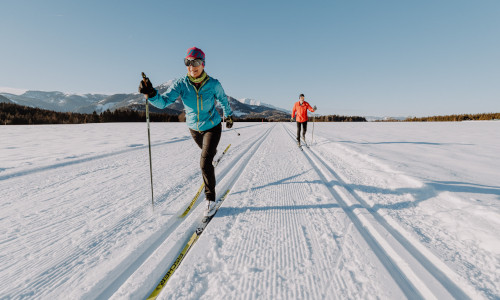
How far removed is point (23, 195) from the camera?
3.12 meters

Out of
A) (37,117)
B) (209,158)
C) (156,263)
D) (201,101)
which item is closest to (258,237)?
(156,263)

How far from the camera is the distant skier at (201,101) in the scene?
2674 mm

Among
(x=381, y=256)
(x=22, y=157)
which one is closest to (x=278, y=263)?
(x=381, y=256)

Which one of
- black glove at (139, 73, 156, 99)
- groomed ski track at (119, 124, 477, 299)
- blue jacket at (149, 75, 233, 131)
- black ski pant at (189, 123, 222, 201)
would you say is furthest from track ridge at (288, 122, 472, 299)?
black glove at (139, 73, 156, 99)

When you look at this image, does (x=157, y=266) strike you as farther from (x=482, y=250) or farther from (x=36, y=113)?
(x=36, y=113)

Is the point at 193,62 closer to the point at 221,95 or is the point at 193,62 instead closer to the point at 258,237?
the point at 221,95

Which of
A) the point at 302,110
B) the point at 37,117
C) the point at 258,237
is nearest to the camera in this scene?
the point at 258,237

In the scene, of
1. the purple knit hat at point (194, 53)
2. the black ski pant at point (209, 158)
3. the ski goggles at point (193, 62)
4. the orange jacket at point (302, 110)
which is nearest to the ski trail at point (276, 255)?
the black ski pant at point (209, 158)

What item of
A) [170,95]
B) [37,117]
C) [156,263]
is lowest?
[156,263]

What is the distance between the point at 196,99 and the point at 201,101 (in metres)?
0.07

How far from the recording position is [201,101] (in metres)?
2.89

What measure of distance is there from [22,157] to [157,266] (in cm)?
613

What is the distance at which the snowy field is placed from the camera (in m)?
1.58

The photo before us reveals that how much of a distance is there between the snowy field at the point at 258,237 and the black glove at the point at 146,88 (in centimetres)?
157
